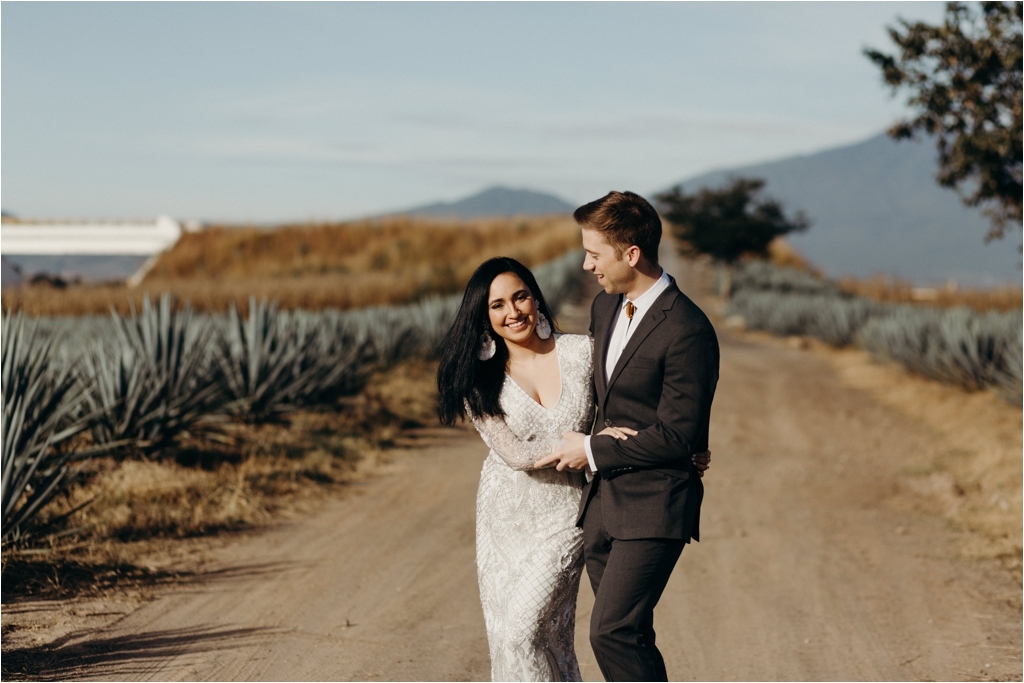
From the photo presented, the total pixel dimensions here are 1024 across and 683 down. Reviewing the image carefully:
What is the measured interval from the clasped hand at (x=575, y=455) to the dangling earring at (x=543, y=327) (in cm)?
42

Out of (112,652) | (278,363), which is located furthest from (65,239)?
(112,652)

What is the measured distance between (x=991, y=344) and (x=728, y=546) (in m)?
7.72

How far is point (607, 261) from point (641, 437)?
552mm

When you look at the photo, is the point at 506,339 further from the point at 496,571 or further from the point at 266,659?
the point at 266,659

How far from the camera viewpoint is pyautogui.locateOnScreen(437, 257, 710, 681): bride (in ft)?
11.3

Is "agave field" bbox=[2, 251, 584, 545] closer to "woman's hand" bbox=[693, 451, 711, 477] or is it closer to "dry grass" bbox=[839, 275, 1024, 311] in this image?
"woman's hand" bbox=[693, 451, 711, 477]

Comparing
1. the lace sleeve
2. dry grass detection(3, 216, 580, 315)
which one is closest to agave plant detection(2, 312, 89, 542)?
the lace sleeve

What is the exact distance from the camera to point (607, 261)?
10.7 feet

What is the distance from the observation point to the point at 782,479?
31.4ft

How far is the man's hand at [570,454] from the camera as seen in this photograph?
328cm

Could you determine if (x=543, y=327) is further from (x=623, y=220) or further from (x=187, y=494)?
(x=187, y=494)

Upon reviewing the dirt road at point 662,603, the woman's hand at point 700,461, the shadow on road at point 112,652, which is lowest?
the dirt road at point 662,603

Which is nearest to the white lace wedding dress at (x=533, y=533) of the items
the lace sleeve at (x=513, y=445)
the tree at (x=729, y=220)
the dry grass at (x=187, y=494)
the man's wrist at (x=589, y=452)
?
the lace sleeve at (x=513, y=445)

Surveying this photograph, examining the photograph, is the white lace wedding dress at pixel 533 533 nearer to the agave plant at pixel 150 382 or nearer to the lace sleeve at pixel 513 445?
the lace sleeve at pixel 513 445
